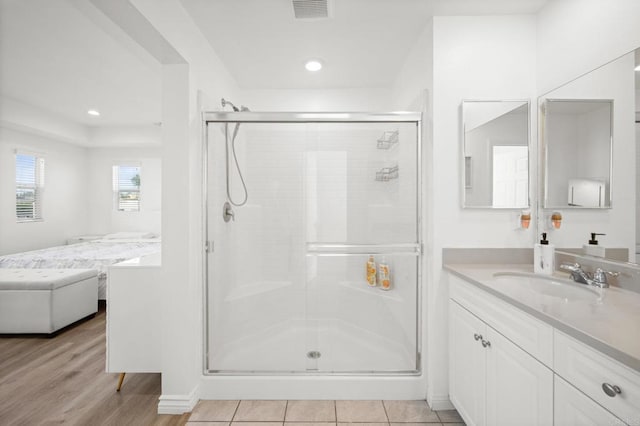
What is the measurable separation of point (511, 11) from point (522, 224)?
1.34 m

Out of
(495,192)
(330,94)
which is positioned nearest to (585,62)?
(495,192)

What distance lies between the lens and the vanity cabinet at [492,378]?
1.17 m

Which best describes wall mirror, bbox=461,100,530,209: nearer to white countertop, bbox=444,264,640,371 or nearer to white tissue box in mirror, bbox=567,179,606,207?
white tissue box in mirror, bbox=567,179,606,207

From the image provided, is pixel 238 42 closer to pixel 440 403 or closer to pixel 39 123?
pixel 440 403

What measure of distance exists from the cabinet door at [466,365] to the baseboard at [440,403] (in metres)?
0.10

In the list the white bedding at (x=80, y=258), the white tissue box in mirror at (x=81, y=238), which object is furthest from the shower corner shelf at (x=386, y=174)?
the white tissue box in mirror at (x=81, y=238)

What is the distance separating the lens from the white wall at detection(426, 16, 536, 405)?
1.98 meters

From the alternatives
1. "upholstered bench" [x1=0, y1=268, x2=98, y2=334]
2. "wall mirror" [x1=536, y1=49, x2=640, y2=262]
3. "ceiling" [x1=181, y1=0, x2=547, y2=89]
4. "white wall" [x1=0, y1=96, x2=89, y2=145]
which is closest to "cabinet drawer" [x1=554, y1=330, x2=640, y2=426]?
"wall mirror" [x1=536, y1=49, x2=640, y2=262]

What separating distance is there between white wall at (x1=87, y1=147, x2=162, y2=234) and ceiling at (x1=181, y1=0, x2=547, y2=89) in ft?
12.7

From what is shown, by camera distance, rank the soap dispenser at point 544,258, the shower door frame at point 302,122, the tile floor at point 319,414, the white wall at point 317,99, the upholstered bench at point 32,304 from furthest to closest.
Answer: the white wall at point 317,99, the upholstered bench at point 32,304, the shower door frame at point 302,122, the tile floor at point 319,414, the soap dispenser at point 544,258

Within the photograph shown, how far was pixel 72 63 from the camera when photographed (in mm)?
2965

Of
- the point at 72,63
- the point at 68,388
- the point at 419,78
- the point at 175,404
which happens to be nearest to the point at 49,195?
the point at 72,63

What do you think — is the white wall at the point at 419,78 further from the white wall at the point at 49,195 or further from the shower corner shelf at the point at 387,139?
the white wall at the point at 49,195

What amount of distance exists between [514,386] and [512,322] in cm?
26
